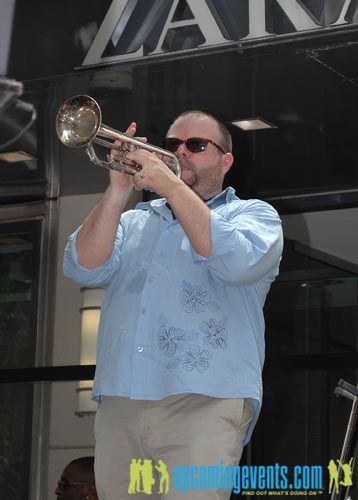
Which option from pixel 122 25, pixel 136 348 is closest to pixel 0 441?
pixel 122 25

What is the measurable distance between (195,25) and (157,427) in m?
2.62

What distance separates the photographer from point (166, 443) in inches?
125

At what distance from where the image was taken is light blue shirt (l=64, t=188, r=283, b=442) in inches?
127

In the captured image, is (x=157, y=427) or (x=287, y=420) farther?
(x=287, y=420)

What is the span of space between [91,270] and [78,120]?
1.90 feet

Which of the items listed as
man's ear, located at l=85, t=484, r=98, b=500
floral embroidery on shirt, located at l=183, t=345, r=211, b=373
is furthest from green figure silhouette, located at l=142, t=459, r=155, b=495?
man's ear, located at l=85, t=484, r=98, b=500

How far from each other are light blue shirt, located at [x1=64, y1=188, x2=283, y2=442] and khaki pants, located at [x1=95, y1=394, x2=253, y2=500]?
0.16ft

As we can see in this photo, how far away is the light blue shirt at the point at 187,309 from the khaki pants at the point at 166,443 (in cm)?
5

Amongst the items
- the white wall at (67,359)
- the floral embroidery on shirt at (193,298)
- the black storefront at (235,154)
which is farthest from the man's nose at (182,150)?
the white wall at (67,359)

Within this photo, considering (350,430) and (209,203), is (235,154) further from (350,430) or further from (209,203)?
(209,203)

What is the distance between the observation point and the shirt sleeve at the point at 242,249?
3242 millimetres

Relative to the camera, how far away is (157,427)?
320cm

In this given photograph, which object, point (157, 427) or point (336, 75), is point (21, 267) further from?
point (157, 427)

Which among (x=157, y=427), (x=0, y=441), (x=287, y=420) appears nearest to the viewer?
(x=157, y=427)
